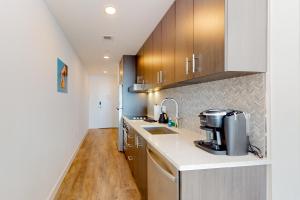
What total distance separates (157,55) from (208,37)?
1522 millimetres

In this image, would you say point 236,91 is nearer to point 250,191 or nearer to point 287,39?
point 287,39

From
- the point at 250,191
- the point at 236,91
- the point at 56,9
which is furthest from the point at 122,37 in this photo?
the point at 250,191

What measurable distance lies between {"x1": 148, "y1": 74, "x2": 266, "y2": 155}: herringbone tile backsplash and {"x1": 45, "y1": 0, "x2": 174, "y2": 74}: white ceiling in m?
1.06

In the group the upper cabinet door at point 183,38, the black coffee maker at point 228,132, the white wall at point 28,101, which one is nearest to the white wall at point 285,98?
the black coffee maker at point 228,132

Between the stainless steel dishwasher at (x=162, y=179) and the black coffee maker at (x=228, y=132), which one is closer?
the stainless steel dishwasher at (x=162, y=179)

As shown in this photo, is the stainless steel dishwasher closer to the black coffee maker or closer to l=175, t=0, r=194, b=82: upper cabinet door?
the black coffee maker

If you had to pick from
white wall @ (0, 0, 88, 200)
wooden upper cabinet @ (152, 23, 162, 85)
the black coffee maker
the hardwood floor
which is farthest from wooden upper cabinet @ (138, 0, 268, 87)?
the hardwood floor

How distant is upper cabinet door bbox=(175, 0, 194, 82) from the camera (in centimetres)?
179

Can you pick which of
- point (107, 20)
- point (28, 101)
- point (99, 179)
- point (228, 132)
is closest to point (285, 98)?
point (228, 132)

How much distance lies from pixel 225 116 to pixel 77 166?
133 inches

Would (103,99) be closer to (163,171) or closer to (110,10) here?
(110,10)

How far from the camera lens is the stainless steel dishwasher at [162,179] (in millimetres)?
1303

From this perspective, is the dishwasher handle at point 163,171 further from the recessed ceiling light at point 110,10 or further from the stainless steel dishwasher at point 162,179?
the recessed ceiling light at point 110,10

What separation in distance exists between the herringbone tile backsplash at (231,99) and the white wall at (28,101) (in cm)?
173
